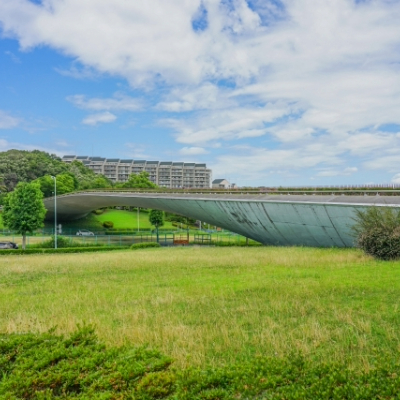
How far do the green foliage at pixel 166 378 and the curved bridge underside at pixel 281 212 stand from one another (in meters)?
17.5

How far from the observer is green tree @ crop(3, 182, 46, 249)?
38.0 m

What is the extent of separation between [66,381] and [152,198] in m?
35.1

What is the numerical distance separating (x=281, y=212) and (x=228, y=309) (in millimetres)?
19691

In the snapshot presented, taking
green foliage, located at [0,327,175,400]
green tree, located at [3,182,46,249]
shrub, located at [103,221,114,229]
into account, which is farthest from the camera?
shrub, located at [103,221,114,229]

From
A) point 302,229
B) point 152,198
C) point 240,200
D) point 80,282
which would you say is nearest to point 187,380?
point 80,282

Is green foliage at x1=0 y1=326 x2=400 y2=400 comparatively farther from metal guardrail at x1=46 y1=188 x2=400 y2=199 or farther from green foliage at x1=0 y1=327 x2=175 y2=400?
metal guardrail at x1=46 y1=188 x2=400 y2=199

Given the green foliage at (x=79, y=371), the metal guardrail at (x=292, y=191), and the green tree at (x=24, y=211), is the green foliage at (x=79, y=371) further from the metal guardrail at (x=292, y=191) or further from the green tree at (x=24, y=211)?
the green tree at (x=24, y=211)

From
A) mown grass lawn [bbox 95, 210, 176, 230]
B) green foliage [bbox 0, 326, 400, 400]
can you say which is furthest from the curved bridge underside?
mown grass lawn [bbox 95, 210, 176, 230]

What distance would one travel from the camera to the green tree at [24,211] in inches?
1496

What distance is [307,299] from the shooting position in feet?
28.3

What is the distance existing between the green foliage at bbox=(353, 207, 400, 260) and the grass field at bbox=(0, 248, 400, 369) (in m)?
1.88

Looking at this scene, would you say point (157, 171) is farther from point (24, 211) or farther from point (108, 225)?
point (24, 211)

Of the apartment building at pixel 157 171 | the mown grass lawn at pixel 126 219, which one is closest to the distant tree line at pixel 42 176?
the mown grass lawn at pixel 126 219

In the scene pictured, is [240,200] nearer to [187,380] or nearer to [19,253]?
[19,253]
